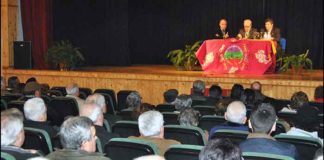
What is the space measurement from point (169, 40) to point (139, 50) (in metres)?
0.94

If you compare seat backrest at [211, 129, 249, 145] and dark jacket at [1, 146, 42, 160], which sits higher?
dark jacket at [1, 146, 42, 160]

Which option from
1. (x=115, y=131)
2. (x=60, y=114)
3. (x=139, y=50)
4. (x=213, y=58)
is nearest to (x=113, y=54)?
(x=139, y=50)

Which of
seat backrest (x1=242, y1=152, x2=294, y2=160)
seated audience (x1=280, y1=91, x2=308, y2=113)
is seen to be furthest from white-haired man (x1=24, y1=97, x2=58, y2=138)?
seated audience (x1=280, y1=91, x2=308, y2=113)

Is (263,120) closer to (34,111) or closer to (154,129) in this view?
(154,129)

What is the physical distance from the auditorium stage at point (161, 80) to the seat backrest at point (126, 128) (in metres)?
4.88

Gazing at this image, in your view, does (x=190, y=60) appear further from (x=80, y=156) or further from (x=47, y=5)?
(x=80, y=156)

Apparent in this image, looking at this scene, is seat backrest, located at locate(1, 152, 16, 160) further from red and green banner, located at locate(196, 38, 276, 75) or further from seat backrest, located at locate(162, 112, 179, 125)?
red and green banner, located at locate(196, 38, 276, 75)

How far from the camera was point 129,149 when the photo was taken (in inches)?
136

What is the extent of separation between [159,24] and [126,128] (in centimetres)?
1119

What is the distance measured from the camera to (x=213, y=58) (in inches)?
416

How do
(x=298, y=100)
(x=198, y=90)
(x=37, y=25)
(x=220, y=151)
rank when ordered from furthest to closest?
1. (x=37, y=25)
2. (x=198, y=90)
3. (x=298, y=100)
4. (x=220, y=151)

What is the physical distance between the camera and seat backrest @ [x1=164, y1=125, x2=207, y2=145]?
13.2ft

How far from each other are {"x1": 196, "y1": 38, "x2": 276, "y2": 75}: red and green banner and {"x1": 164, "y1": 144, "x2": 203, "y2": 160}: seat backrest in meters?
7.00

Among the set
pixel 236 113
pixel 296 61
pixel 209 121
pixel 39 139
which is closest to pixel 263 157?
pixel 236 113
